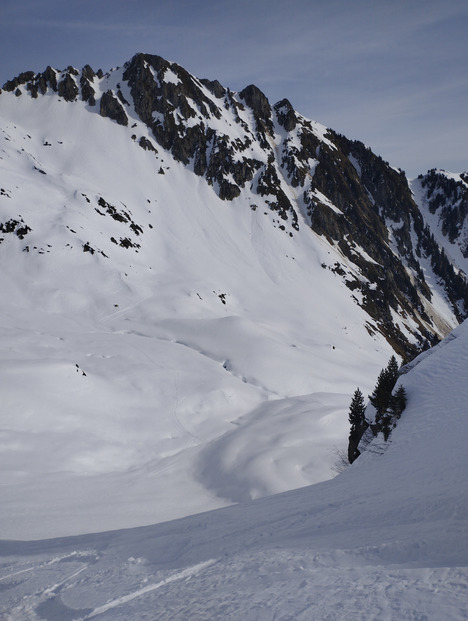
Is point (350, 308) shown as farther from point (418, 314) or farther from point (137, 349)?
point (137, 349)

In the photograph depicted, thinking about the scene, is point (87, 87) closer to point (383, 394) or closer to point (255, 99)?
point (255, 99)

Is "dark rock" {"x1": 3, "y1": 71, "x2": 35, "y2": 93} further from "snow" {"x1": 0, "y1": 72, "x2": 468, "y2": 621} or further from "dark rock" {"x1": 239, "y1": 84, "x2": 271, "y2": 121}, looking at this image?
"dark rock" {"x1": 239, "y1": 84, "x2": 271, "y2": 121}

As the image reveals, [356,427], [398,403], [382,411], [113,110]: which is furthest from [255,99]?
[382,411]

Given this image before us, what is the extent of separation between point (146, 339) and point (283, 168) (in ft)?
284

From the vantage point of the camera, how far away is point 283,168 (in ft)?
385

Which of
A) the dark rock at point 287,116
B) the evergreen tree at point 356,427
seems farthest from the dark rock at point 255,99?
the evergreen tree at point 356,427

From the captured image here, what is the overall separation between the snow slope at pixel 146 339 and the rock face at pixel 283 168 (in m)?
4.60

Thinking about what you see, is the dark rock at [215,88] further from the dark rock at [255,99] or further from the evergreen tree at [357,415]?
the evergreen tree at [357,415]

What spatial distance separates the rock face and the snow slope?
4.60 meters

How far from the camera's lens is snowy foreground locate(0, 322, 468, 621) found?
7.33 meters

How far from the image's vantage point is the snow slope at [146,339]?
24.8 metres

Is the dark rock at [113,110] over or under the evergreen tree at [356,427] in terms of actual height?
over

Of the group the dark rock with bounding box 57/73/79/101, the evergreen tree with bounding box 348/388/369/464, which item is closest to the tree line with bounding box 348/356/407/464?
the evergreen tree with bounding box 348/388/369/464

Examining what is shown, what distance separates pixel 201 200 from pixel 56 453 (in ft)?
258
